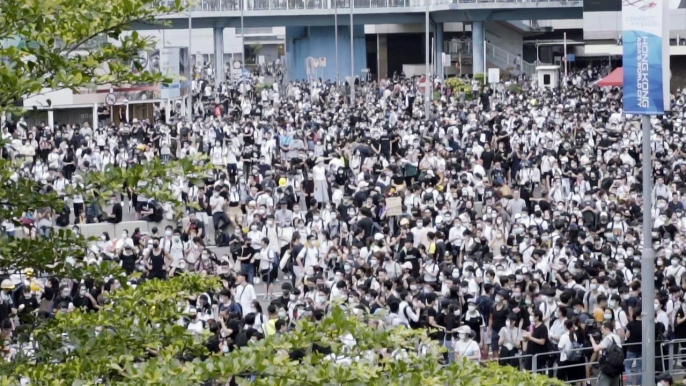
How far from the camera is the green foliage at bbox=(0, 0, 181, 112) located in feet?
24.5

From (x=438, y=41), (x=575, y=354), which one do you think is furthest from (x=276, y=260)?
(x=438, y=41)

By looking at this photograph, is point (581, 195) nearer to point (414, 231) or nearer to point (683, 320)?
point (414, 231)

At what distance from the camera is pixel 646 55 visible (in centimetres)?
1467

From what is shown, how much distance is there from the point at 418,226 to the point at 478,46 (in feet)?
138

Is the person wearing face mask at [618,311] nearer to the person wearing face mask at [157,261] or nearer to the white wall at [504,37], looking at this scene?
the person wearing face mask at [157,261]

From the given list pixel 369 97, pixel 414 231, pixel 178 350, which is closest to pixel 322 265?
pixel 414 231

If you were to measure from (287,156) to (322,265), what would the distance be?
10.3 metres

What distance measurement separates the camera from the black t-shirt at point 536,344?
16.0m

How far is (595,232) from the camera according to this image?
2234 cm

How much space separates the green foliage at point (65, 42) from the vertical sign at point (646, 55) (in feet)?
25.7

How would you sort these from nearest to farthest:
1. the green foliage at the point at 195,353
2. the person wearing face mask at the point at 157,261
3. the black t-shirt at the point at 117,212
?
the green foliage at the point at 195,353 → the person wearing face mask at the point at 157,261 → the black t-shirt at the point at 117,212

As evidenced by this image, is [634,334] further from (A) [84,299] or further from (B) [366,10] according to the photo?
(B) [366,10]

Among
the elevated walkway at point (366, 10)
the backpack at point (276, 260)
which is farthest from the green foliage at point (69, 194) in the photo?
the elevated walkway at point (366, 10)

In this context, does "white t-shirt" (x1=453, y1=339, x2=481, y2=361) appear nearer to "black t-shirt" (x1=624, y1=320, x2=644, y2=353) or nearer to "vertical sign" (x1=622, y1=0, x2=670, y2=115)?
"black t-shirt" (x1=624, y1=320, x2=644, y2=353)
